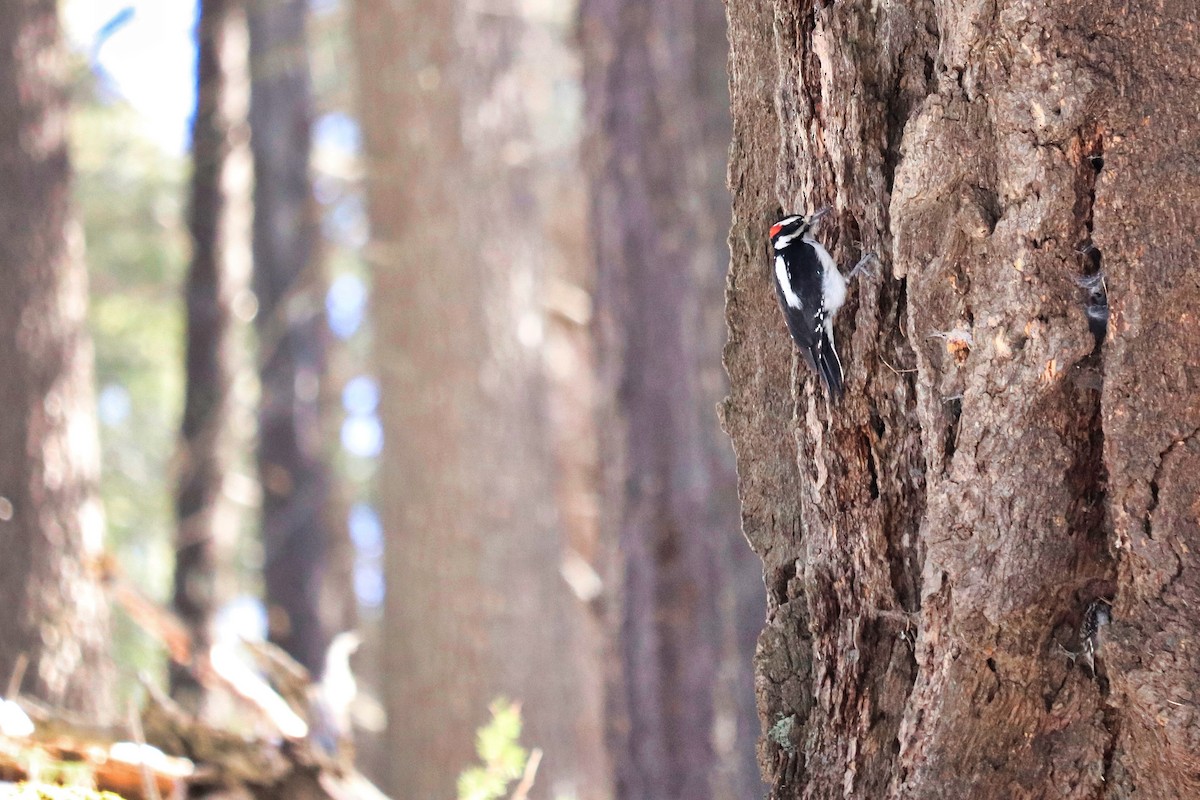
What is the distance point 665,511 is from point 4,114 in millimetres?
4482

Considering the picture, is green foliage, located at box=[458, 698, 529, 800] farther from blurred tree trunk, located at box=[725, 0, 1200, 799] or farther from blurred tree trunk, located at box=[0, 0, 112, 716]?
blurred tree trunk, located at box=[0, 0, 112, 716]

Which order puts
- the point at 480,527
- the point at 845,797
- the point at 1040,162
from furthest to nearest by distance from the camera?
1. the point at 480,527
2. the point at 845,797
3. the point at 1040,162

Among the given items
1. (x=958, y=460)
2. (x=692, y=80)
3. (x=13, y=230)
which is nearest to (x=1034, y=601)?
(x=958, y=460)

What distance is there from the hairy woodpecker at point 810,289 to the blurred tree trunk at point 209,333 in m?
8.03

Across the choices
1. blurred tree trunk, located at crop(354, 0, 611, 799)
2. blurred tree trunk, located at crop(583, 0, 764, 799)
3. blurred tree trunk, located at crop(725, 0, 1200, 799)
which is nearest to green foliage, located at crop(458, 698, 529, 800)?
blurred tree trunk, located at crop(725, 0, 1200, 799)

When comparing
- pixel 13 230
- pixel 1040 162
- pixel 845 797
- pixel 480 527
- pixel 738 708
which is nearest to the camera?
pixel 1040 162

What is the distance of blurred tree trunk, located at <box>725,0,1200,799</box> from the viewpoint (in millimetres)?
2422

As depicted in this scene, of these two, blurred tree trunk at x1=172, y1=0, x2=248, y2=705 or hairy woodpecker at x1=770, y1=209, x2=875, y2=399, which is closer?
hairy woodpecker at x1=770, y1=209, x2=875, y2=399

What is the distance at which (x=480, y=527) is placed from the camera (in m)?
8.40

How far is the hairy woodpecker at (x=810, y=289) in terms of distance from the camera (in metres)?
2.91

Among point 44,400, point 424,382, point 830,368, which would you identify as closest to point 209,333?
point 424,382

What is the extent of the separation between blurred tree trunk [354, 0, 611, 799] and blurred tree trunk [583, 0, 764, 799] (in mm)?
2137

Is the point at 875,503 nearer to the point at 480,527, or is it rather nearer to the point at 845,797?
the point at 845,797

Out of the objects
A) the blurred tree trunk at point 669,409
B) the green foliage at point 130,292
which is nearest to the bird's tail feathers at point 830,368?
the blurred tree trunk at point 669,409
